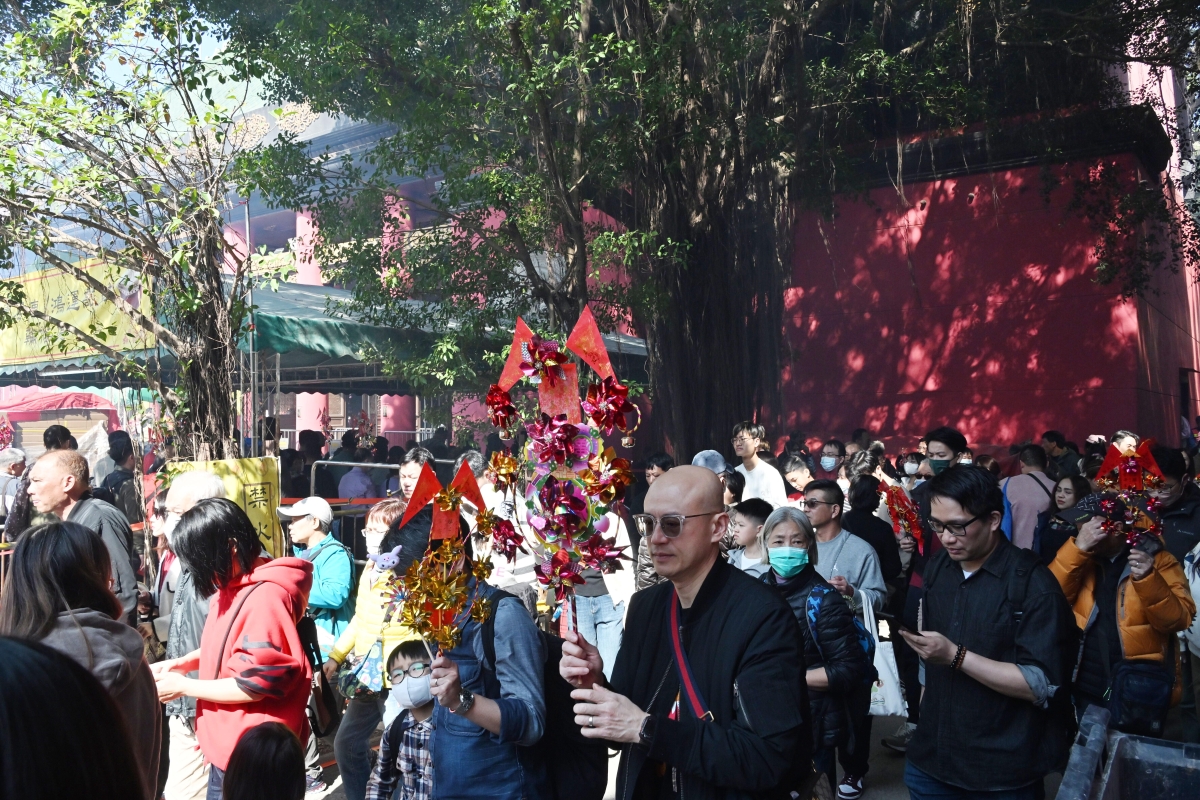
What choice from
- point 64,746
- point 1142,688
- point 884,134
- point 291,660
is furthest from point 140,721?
point 884,134

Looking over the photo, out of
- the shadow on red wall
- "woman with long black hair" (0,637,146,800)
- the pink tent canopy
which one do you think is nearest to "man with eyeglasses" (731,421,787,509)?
"woman with long black hair" (0,637,146,800)

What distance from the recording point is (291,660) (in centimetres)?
292

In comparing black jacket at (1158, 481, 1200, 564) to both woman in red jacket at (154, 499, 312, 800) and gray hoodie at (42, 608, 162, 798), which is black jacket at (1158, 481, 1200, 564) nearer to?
woman in red jacket at (154, 499, 312, 800)

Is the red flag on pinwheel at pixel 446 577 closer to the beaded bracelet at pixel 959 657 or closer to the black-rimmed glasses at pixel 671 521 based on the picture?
the black-rimmed glasses at pixel 671 521

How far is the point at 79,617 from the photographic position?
2322mm

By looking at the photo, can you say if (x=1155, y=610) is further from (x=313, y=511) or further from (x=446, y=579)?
(x=313, y=511)

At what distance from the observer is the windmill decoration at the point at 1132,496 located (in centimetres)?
365

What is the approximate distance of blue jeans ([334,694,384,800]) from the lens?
388 centimetres

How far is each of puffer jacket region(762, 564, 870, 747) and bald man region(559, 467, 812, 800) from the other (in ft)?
4.48

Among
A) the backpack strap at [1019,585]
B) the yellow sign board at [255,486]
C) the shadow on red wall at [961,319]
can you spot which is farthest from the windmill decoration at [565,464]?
the shadow on red wall at [961,319]

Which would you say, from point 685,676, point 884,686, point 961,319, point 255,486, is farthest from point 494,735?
point 961,319

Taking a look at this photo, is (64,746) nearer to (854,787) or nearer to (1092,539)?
(1092,539)

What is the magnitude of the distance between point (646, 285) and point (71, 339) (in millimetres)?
5065

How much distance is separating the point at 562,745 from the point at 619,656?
0.47 metres
